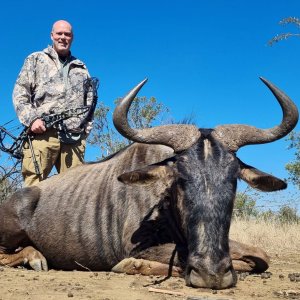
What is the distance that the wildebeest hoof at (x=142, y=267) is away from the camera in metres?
5.39

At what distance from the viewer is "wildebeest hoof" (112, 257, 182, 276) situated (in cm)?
539

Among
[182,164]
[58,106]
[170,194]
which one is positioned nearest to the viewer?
[182,164]

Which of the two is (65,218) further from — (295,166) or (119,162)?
(295,166)

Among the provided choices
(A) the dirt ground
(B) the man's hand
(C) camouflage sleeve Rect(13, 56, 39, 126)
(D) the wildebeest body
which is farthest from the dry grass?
(C) camouflage sleeve Rect(13, 56, 39, 126)

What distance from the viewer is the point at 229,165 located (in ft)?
16.8

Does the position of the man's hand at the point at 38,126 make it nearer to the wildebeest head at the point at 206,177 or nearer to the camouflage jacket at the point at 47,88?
the camouflage jacket at the point at 47,88

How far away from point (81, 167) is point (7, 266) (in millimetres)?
1495

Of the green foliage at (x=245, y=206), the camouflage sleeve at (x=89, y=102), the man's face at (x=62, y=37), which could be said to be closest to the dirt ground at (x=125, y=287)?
the camouflage sleeve at (x=89, y=102)

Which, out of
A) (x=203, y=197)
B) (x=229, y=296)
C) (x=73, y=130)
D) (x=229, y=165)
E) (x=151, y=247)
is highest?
(x=73, y=130)

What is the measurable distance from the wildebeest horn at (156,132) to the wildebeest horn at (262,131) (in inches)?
10.5

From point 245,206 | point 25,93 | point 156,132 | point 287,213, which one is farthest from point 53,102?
point 245,206

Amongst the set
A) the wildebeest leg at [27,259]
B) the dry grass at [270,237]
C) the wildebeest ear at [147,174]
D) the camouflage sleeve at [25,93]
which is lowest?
the wildebeest leg at [27,259]

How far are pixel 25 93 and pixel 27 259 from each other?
239 centimetres

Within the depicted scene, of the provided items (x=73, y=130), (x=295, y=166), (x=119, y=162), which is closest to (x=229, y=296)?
(x=119, y=162)
